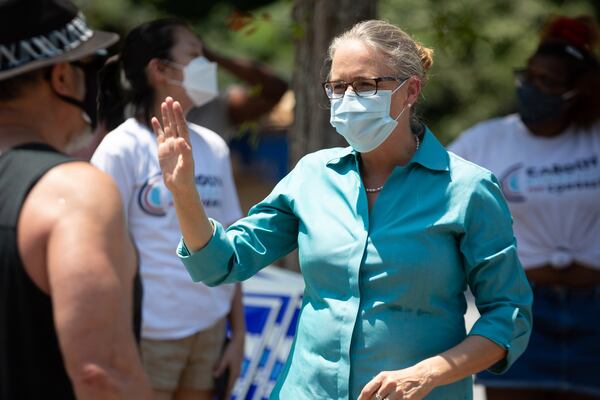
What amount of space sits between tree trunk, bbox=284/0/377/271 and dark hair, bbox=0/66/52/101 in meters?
2.61

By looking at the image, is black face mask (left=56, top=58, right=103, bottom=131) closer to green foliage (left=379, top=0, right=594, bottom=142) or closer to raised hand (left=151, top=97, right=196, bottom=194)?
raised hand (left=151, top=97, right=196, bottom=194)

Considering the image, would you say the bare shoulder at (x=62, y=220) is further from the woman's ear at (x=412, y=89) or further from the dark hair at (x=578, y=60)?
the dark hair at (x=578, y=60)

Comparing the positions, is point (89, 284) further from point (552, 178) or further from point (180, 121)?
point (552, 178)

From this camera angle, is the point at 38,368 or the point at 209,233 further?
the point at 209,233

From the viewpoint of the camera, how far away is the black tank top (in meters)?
2.30

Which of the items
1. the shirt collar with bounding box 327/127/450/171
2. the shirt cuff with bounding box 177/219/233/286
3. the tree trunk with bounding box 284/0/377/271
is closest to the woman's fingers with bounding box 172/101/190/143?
the shirt cuff with bounding box 177/219/233/286

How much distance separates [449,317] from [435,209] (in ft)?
0.98

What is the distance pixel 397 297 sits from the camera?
3.08 meters

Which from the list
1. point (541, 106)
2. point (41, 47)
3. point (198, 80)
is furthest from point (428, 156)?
point (541, 106)

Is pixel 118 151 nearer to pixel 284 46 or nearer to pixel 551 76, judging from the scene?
pixel 551 76

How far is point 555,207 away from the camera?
16.5 feet

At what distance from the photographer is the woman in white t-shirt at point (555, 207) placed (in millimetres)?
5004

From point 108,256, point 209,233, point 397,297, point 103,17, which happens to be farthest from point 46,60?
point 103,17

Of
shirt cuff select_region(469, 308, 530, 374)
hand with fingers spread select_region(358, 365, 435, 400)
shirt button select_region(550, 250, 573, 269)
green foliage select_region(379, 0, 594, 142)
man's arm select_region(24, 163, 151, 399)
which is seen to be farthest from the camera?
green foliage select_region(379, 0, 594, 142)
